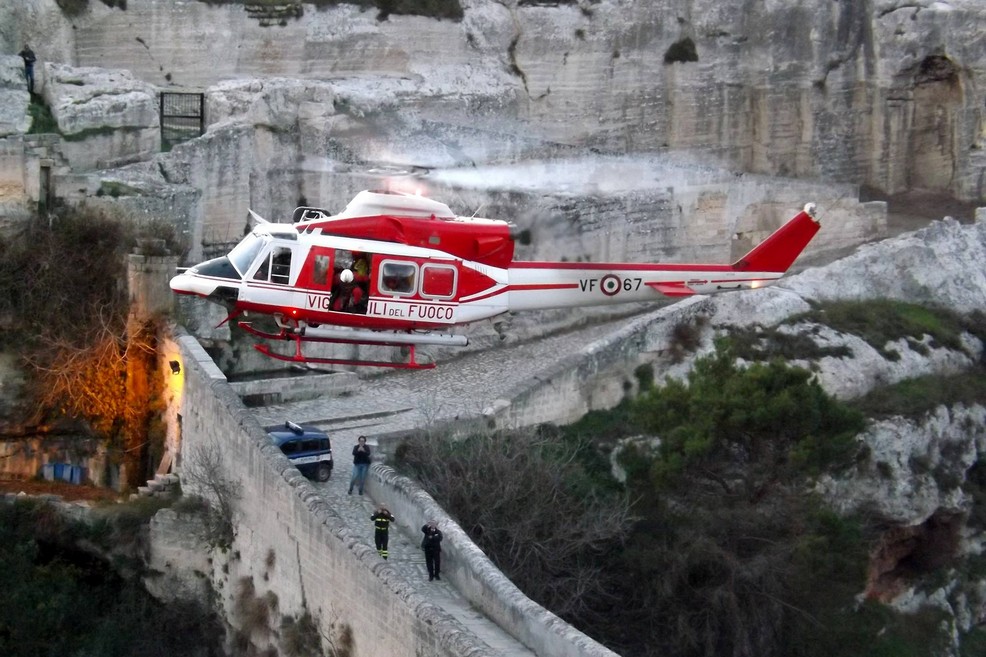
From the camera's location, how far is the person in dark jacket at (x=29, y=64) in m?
32.1

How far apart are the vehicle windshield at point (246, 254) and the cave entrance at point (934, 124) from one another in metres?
18.4

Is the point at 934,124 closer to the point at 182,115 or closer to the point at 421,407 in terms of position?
the point at 421,407

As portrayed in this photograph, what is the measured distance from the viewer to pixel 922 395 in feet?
103

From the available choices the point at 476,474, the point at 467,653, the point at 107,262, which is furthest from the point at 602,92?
the point at 467,653

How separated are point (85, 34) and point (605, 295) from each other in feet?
39.8

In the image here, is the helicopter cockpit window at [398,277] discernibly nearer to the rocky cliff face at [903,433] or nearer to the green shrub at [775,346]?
the rocky cliff face at [903,433]

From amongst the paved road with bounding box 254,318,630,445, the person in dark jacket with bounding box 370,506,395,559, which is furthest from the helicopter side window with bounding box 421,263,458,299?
the person in dark jacket with bounding box 370,506,395,559

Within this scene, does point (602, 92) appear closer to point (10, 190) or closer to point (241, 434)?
point (10, 190)

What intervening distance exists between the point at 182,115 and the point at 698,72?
35.1 feet

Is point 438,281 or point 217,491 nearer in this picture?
point 438,281

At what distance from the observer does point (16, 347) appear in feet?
94.1

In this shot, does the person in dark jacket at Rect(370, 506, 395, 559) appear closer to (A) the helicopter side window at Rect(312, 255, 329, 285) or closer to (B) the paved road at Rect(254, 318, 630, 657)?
(B) the paved road at Rect(254, 318, 630, 657)

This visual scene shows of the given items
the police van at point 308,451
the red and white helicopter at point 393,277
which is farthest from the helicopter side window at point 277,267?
the police van at point 308,451

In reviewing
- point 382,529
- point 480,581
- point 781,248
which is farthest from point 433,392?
point 480,581
